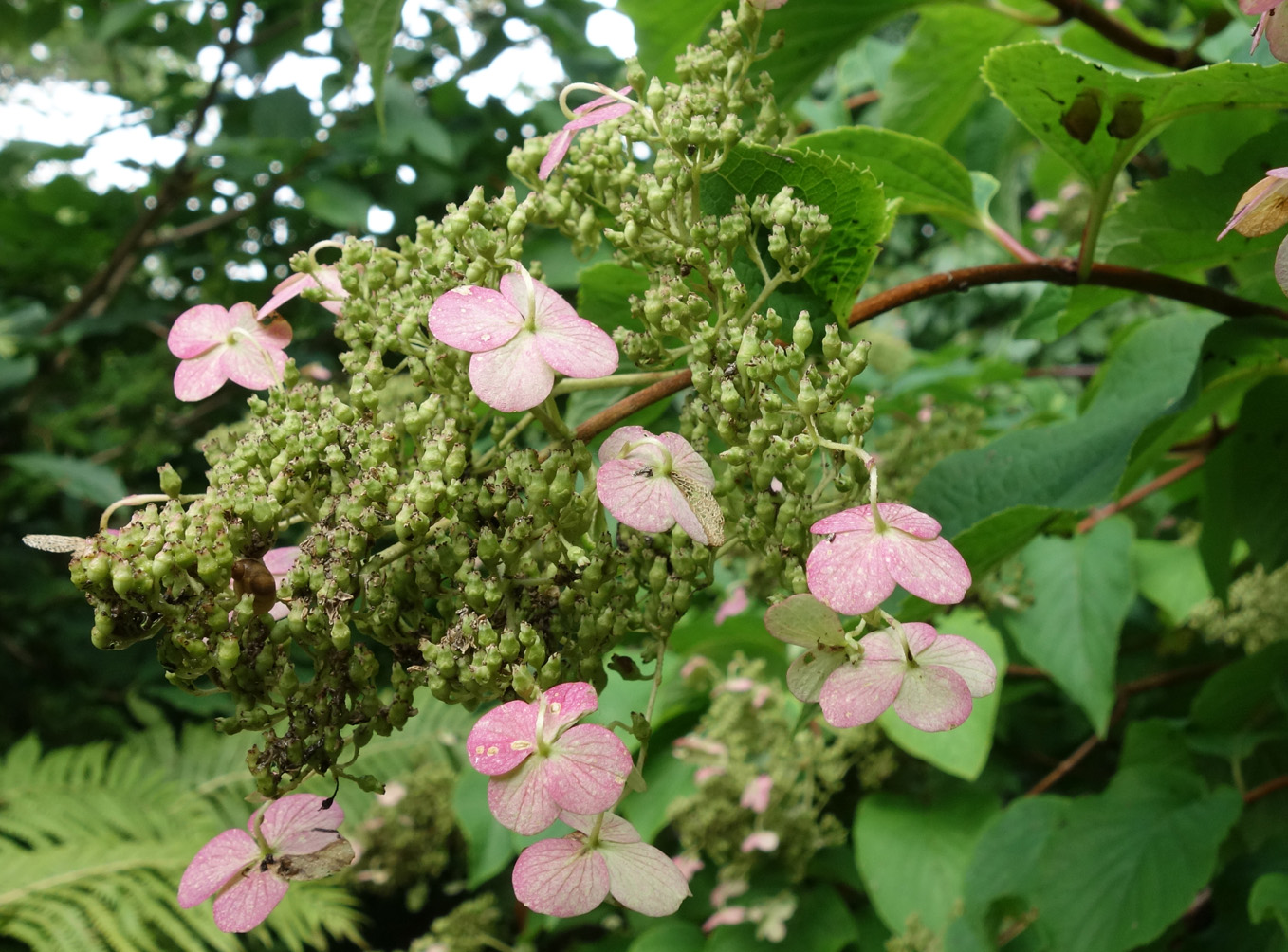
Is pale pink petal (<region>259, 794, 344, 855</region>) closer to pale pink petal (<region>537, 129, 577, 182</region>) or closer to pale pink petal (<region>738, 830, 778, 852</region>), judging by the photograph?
pale pink petal (<region>537, 129, 577, 182</region>)

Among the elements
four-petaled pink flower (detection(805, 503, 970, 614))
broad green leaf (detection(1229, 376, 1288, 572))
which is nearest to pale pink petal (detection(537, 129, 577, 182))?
four-petaled pink flower (detection(805, 503, 970, 614))

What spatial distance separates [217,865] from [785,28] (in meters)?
0.75

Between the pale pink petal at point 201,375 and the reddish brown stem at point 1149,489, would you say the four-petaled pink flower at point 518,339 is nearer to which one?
the pale pink petal at point 201,375

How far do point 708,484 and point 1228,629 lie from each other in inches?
43.6

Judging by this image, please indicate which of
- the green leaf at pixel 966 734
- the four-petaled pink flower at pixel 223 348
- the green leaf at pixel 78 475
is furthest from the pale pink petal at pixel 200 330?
the green leaf at pixel 78 475

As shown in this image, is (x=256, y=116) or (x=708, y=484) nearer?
(x=708, y=484)

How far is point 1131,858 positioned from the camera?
1022 mm

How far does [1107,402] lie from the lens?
903mm

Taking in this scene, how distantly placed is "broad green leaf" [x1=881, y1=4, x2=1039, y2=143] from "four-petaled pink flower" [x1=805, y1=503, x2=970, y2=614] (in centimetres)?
79

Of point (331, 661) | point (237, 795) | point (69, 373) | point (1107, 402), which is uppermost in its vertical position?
point (331, 661)

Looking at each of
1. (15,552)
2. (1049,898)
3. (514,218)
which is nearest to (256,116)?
(15,552)

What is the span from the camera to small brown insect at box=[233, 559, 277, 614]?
1.18ft

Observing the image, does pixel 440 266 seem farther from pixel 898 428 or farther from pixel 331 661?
pixel 898 428

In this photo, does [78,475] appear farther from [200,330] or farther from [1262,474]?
[1262,474]
